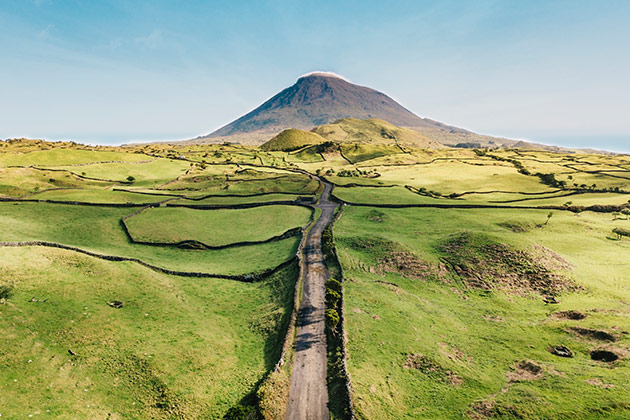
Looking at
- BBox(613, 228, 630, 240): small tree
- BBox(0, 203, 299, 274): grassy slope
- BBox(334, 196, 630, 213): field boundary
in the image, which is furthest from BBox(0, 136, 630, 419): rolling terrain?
BBox(334, 196, 630, 213): field boundary

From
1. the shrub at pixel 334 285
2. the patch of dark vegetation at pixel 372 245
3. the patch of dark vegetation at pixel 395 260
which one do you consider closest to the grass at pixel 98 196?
the patch of dark vegetation at pixel 372 245

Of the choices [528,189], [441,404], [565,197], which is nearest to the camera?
[441,404]

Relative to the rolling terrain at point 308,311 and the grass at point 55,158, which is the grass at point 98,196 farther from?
the grass at point 55,158

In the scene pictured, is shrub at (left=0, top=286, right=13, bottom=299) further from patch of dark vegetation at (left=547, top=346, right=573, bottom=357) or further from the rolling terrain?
patch of dark vegetation at (left=547, top=346, right=573, bottom=357)

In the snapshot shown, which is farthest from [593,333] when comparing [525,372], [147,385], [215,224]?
[215,224]

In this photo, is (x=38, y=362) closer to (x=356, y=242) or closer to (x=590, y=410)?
(x=590, y=410)

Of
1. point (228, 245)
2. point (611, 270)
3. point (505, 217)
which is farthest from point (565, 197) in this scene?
point (228, 245)
